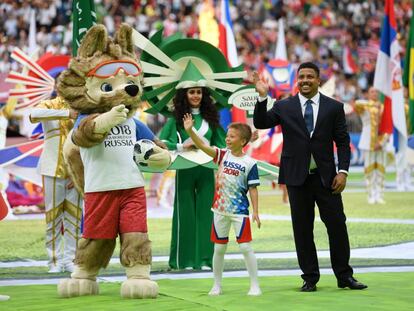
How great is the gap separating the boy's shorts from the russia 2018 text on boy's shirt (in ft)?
0.16

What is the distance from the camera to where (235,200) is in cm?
834

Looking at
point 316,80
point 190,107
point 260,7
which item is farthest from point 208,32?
point 260,7

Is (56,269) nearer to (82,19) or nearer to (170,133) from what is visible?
(170,133)

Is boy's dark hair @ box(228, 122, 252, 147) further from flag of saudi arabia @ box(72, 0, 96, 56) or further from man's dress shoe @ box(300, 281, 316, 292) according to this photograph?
flag of saudi arabia @ box(72, 0, 96, 56)

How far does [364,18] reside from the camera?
35781 mm

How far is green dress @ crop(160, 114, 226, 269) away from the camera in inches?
405

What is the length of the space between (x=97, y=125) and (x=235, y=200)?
1.25 metres

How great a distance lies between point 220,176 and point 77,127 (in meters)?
1.22

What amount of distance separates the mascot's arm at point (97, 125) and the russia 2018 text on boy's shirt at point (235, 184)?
3.08 ft

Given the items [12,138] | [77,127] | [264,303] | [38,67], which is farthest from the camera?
[12,138]

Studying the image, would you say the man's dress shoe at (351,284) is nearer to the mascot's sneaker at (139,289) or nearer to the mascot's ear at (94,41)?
the mascot's sneaker at (139,289)

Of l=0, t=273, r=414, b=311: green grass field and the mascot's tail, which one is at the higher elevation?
the mascot's tail

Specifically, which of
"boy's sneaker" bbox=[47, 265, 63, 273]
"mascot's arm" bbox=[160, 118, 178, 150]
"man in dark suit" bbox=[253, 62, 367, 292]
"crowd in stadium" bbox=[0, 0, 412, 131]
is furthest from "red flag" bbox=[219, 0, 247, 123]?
"man in dark suit" bbox=[253, 62, 367, 292]

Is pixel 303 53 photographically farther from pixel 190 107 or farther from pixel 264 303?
pixel 264 303
